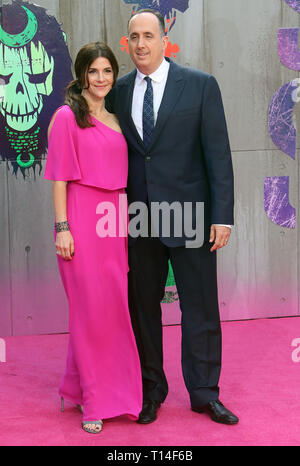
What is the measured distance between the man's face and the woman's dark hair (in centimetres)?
11

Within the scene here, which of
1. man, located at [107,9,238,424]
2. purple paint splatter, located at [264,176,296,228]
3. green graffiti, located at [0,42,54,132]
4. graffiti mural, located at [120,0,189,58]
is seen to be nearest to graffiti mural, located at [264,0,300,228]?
purple paint splatter, located at [264,176,296,228]

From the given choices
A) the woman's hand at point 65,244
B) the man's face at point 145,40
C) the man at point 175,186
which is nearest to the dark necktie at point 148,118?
the man at point 175,186

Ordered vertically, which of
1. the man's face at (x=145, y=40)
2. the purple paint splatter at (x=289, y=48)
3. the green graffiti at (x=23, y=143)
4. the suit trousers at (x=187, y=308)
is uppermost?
the purple paint splatter at (x=289, y=48)

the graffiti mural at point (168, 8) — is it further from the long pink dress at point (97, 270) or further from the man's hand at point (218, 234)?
the man's hand at point (218, 234)

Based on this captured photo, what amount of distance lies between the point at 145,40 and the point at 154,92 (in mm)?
217

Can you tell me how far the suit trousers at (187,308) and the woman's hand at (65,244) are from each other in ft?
0.93

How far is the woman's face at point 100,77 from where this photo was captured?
284 cm

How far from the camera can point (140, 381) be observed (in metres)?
2.98

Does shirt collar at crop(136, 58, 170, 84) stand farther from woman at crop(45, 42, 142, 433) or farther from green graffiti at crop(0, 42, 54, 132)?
green graffiti at crop(0, 42, 54, 132)

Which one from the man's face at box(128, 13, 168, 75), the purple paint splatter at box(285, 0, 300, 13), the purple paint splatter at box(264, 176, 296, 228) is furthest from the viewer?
the purple paint splatter at box(264, 176, 296, 228)

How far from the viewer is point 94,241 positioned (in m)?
2.88

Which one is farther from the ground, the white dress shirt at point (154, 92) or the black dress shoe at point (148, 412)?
the white dress shirt at point (154, 92)

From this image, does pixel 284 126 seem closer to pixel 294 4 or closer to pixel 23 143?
pixel 294 4

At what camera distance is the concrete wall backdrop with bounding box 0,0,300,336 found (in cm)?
418
